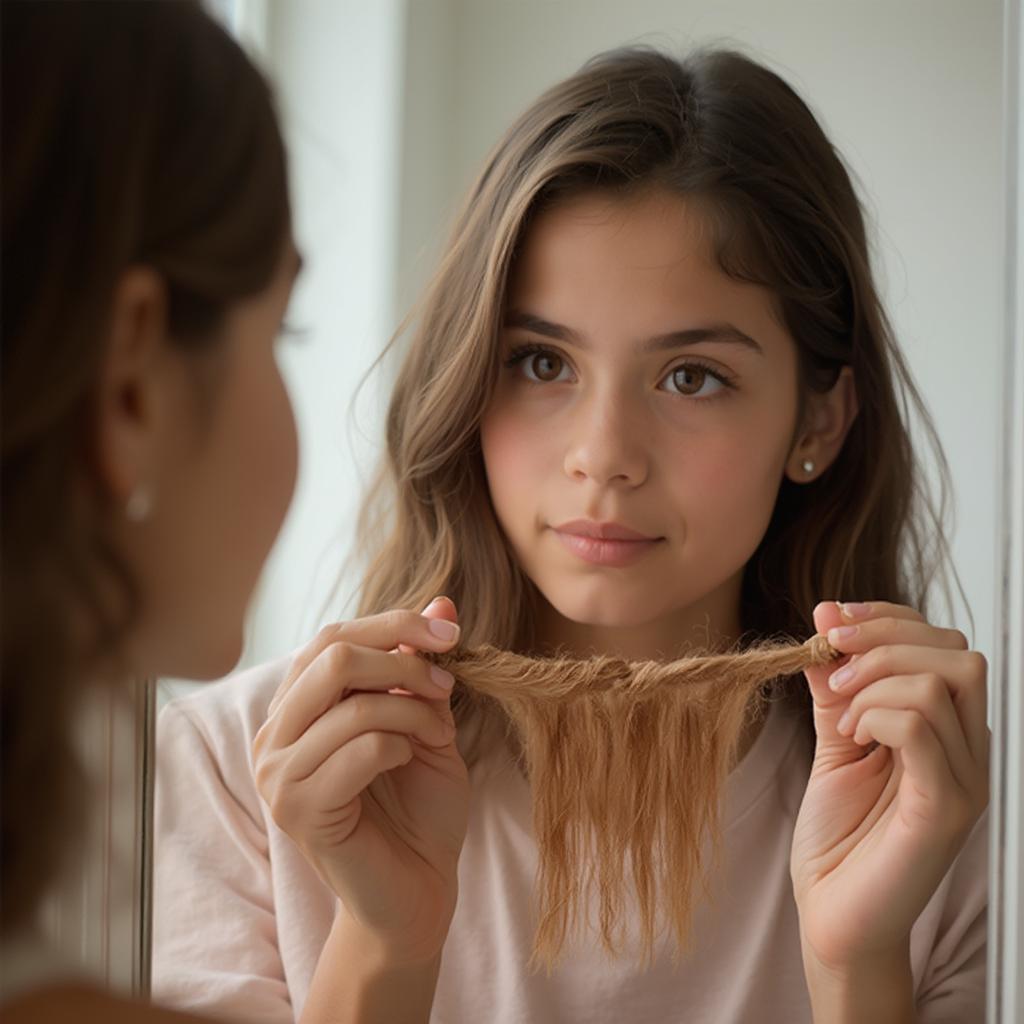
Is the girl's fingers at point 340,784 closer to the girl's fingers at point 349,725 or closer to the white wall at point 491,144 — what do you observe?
the girl's fingers at point 349,725

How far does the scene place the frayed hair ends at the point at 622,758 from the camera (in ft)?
2.58

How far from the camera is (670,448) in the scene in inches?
34.9

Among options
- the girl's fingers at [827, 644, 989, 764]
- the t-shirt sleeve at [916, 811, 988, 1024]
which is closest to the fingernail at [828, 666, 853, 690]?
the girl's fingers at [827, 644, 989, 764]

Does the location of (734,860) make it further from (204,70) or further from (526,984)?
(204,70)

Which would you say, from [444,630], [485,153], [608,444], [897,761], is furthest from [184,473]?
[485,153]

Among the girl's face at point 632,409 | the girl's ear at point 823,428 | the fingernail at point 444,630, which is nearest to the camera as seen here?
the fingernail at point 444,630

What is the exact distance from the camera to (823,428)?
0.99 meters

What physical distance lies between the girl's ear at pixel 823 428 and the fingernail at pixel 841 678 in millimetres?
219

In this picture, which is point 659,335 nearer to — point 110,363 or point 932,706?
point 932,706

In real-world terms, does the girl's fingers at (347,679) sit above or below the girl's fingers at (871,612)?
below

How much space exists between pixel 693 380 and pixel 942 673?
24 cm

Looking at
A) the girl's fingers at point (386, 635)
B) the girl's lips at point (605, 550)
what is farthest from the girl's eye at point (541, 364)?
the girl's fingers at point (386, 635)

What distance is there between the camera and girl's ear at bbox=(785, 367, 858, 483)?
3.22 feet

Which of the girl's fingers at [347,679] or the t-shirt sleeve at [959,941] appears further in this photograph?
the t-shirt sleeve at [959,941]
